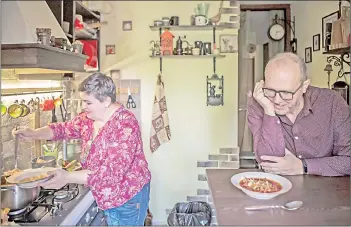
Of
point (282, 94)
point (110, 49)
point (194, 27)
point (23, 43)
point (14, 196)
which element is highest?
point (194, 27)

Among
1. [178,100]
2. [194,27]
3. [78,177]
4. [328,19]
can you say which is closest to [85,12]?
[194,27]

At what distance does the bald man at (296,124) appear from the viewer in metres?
1.02

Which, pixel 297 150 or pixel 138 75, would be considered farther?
pixel 138 75

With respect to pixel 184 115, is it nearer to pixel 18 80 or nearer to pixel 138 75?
pixel 138 75

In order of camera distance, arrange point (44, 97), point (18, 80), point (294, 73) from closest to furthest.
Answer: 1. point (294, 73)
2. point (18, 80)
3. point (44, 97)

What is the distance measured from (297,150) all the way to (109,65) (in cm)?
145

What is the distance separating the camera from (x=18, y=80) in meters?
1.47

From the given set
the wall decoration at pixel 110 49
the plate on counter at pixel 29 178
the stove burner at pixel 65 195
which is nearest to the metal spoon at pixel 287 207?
the plate on counter at pixel 29 178

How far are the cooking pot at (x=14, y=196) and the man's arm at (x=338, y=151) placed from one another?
0.89 m

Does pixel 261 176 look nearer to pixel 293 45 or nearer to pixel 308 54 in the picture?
pixel 308 54

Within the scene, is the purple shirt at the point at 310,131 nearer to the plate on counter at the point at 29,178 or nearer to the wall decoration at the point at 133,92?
the plate on counter at the point at 29,178

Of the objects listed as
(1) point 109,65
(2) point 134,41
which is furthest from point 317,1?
(1) point 109,65

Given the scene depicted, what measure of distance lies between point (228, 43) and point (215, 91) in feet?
0.98

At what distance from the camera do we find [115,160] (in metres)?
1.13
